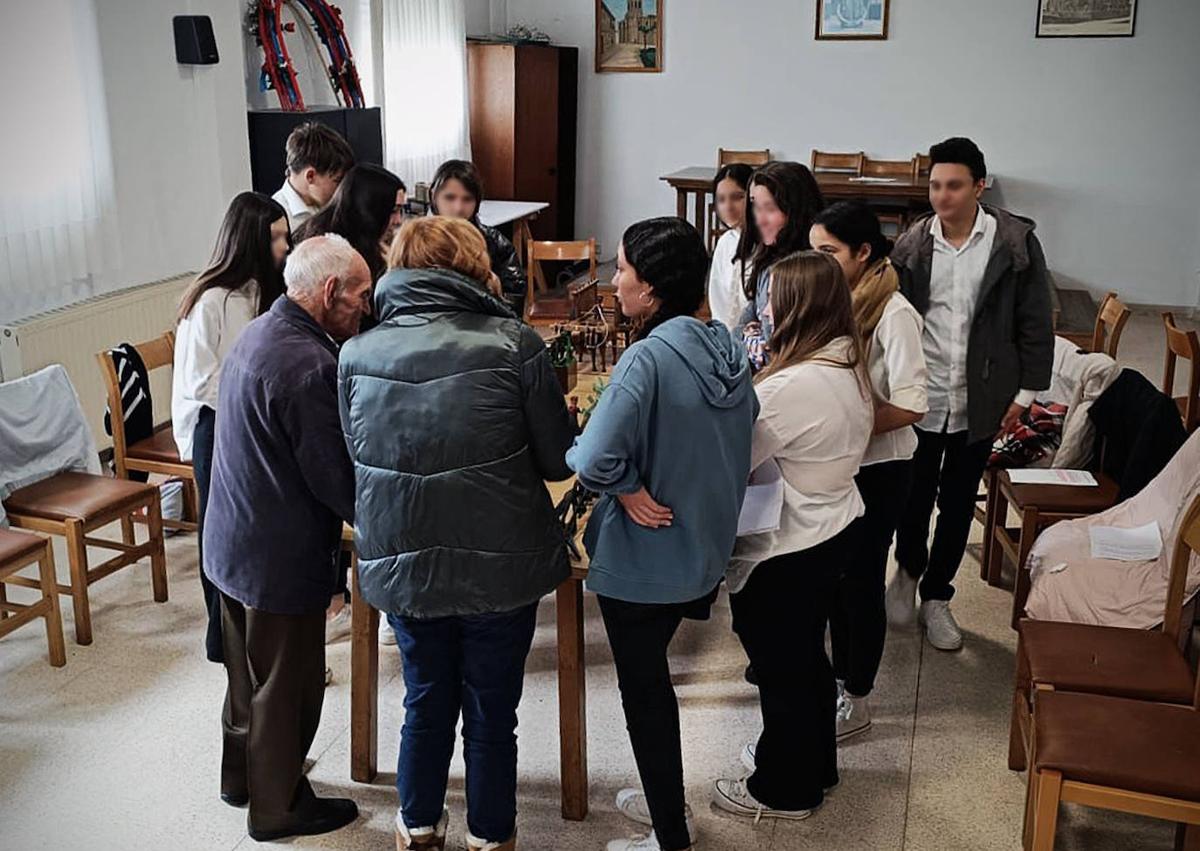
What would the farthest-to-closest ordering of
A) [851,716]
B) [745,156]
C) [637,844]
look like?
[745,156], [851,716], [637,844]

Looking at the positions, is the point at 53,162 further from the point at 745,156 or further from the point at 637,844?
the point at 745,156

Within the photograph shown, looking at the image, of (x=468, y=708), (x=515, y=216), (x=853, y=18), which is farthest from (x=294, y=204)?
(x=853, y=18)

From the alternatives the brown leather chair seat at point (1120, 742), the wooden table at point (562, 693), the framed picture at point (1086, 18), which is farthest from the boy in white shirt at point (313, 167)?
the framed picture at point (1086, 18)

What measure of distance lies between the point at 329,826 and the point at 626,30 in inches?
338

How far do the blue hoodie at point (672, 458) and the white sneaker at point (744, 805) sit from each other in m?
0.80

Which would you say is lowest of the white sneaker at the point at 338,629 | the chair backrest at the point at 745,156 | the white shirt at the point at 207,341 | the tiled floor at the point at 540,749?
the tiled floor at the point at 540,749

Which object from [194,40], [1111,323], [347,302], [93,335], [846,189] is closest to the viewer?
[347,302]

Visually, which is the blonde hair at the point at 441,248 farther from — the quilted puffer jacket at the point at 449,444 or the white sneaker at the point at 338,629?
the white sneaker at the point at 338,629

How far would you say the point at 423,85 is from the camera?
8.93m

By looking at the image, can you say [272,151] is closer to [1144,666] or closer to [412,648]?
[412,648]

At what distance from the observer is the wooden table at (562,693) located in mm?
2980

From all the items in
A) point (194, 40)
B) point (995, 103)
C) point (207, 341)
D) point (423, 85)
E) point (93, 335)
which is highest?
→ point (194, 40)

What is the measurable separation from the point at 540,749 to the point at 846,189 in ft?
21.9

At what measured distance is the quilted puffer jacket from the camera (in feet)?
7.66
